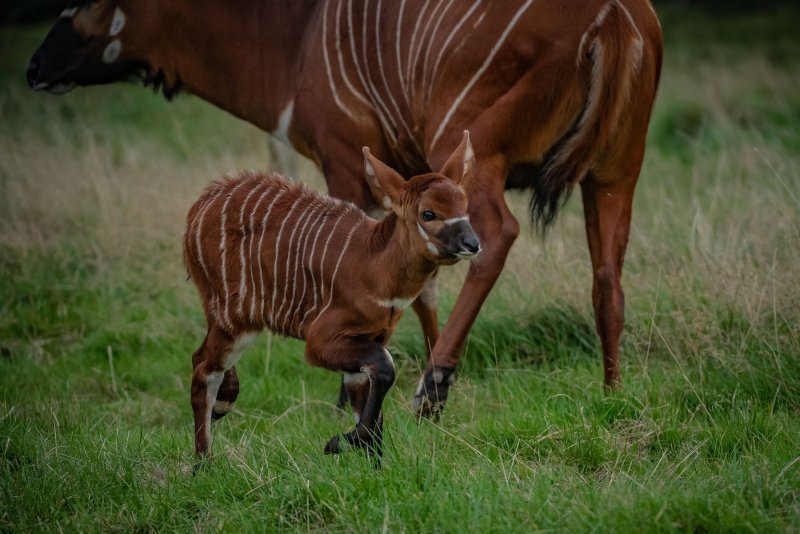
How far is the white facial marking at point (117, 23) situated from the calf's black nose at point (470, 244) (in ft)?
11.1

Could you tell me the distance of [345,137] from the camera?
17.6 feet

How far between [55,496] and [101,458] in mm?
258

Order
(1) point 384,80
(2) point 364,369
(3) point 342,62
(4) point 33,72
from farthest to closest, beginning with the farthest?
1. (4) point 33,72
2. (3) point 342,62
3. (1) point 384,80
4. (2) point 364,369

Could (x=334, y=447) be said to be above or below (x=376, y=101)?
below

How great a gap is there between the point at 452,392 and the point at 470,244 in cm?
167

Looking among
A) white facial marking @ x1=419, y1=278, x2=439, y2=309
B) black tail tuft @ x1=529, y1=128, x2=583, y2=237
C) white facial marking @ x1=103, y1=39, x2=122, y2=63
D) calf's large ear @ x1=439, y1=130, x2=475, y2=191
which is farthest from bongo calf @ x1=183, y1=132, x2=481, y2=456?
white facial marking @ x1=103, y1=39, x2=122, y2=63

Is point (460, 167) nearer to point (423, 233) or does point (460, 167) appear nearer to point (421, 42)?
point (423, 233)

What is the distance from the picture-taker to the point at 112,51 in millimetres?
6273

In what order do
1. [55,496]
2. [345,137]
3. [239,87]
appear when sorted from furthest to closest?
1. [239,87]
2. [345,137]
3. [55,496]

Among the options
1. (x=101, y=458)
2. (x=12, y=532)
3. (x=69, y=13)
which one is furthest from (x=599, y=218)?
(x=69, y=13)

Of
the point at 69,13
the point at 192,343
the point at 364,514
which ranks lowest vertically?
the point at 192,343

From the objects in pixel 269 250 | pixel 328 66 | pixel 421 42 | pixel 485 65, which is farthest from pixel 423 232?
pixel 328 66

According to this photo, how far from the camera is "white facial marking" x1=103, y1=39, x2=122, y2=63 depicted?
625cm

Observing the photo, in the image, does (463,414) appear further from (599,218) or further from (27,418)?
(27,418)
